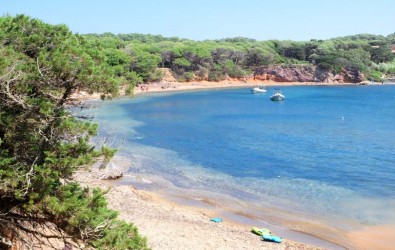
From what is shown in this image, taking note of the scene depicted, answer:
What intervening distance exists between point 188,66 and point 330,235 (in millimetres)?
89614

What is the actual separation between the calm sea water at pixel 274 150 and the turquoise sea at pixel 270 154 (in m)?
0.07

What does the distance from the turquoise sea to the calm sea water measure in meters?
0.07

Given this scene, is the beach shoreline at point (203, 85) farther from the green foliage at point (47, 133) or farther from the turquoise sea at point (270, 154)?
the green foliage at point (47, 133)

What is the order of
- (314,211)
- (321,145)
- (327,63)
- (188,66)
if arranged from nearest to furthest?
1. (314,211)
2. (321,145)
3. (188,66)
4. (327,63)

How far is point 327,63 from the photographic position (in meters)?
117

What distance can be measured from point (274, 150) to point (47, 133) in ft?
104

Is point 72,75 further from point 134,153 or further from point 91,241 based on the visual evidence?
point 134,153

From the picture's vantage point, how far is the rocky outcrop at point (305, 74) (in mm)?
118562

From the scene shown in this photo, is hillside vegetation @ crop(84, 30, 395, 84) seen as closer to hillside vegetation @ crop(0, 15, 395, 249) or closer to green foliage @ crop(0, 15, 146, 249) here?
hillside vegetation @ crop(0, 15, 395, 249)

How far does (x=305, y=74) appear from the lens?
396ft

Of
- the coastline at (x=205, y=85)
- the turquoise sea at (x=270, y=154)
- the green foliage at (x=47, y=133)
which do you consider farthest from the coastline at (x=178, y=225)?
the coastline at (x=205, y=85)

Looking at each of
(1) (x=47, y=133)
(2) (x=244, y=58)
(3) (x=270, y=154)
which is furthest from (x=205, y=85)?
(1) (x=47, y=133)

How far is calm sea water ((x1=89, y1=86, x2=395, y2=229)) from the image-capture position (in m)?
27.1

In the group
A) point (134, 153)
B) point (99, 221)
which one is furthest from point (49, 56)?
point (134, 153)
